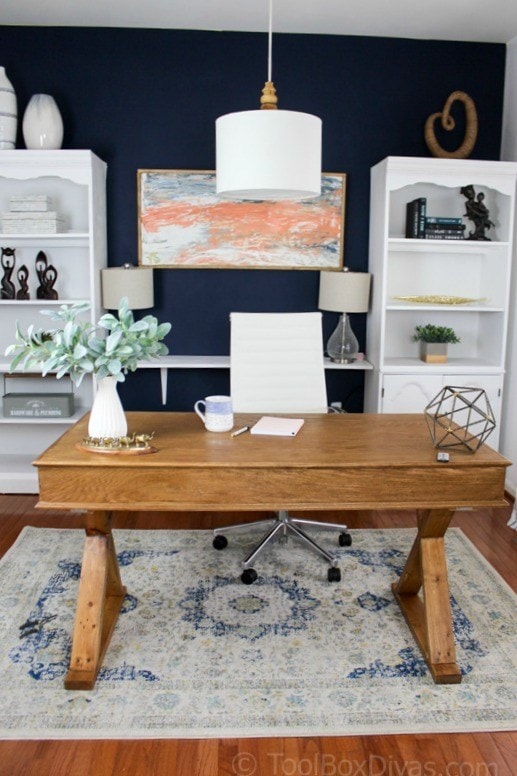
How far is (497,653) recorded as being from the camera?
2.50 m

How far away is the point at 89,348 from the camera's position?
230cm

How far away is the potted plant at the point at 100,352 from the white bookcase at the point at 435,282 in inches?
79.0

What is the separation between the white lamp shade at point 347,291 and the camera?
13.1 feet

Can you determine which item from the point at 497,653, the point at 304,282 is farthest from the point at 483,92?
the point at 497,653

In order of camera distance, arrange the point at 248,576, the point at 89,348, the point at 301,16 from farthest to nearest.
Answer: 1. the point at 301,16
2. the point at 248,576
3. the point at 89,348

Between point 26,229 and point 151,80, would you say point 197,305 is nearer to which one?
point 26,229

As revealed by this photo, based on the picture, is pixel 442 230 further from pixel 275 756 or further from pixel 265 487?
pixel 275 756

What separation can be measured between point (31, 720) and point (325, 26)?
374cm

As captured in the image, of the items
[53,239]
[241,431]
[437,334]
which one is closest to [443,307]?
[437,334]

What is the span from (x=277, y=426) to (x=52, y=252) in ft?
7.43

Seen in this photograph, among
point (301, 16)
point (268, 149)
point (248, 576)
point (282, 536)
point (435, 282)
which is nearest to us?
point (268, 149)

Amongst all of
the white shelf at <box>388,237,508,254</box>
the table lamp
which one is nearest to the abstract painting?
the table lamp

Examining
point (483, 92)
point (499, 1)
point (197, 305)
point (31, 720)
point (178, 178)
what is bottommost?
point (31, 720)

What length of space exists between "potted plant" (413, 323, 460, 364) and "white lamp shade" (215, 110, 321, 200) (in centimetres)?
212
